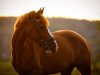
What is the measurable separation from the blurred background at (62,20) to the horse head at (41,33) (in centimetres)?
123

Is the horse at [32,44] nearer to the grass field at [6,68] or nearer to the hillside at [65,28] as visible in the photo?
the hillside at [65,28]

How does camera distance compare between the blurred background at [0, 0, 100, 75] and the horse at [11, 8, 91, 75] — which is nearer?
the horse at [11, 8, 91, 75]

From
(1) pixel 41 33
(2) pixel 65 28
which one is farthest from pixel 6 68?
(1) pixel 41 33

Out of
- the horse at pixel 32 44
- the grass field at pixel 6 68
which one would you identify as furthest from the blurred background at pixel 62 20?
the horse at pixel 32 44

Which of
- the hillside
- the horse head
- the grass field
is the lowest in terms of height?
the grass field

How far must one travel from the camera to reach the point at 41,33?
3.52 meters

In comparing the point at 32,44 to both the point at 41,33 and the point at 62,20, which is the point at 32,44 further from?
the point at 62,20

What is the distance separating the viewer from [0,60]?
221 inches

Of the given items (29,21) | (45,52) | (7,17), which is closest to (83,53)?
(45,52)

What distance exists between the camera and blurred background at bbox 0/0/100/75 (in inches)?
198

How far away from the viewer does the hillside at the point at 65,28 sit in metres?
5.45

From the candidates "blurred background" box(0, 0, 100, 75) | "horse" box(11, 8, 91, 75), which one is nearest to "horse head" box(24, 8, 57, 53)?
"horse" box(11, 8, 91, 75)

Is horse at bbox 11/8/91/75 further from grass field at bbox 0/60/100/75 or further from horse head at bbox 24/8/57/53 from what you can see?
grass field at bbox 0/60/100/75

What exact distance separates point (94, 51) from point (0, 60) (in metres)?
1.95
